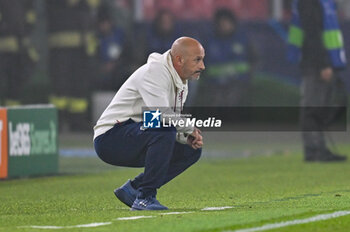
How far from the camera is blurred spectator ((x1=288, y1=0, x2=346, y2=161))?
14.2 m

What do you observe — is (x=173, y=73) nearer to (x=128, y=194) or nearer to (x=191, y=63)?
(x=191, y=63)

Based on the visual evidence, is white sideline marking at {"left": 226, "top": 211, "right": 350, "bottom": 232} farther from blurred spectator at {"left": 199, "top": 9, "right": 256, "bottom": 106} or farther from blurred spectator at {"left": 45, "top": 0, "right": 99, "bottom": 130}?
blurred spectator at {"left": 45, "top": 0, "right": 99, "bottom": 130}

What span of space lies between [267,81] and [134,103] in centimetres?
1425

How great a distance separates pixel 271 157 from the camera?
603 inches

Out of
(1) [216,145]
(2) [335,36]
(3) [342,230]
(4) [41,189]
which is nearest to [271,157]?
(2) [335,36]

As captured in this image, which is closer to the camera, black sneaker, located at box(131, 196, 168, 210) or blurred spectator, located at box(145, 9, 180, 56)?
black sneaker, located at box(131, 196, 168, 210)

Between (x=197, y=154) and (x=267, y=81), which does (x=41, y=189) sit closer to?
(x=197, y=154)

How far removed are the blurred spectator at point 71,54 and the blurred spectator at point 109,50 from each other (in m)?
0.17

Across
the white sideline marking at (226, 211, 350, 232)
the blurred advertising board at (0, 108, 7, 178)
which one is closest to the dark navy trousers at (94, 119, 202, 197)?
the white sideline marking at (226, 211, 350, 232)

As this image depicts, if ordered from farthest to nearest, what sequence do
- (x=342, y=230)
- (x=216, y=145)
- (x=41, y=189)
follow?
(x=216, y=145), (x=41, y=189), (x=342, y=230)

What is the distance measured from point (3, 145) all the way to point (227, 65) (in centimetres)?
1106

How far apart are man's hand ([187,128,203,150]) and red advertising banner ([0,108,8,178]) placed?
425 cm

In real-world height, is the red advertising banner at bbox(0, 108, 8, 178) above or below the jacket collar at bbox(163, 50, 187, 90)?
below

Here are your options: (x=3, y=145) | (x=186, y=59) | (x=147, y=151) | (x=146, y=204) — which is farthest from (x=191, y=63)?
(x=3, y=145)
